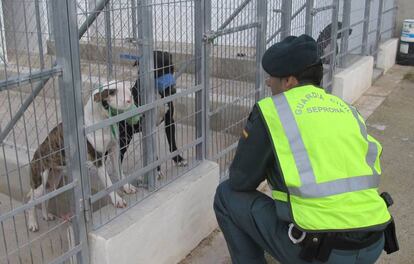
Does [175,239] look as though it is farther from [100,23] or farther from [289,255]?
[100,23]

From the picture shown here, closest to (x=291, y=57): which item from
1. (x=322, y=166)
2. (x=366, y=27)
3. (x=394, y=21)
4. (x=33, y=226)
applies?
(x=322, y=166)

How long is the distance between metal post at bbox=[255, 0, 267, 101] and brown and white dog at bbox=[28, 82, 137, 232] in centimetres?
159

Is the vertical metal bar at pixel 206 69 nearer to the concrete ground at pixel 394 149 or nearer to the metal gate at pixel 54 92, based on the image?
the concrete ground at pixel 394 149

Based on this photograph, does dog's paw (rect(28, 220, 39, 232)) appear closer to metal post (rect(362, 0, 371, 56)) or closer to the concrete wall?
metal post (rect(362, 0, 371, 56))

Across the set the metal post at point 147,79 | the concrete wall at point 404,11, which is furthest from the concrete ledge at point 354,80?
the metal post at point 147,79

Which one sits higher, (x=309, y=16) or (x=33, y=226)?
(x=309, y=16)

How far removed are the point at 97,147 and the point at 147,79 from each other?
51 centimetres

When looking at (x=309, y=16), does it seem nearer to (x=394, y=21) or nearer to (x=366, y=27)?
(x=366, y=27)

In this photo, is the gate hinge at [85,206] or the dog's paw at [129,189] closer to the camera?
the gate hinge at [85,206]

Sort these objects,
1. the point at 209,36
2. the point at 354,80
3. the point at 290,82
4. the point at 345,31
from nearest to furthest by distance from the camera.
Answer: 1. the point at 290,82
2. the point at 209,36
3. the point at 345,31
4. the point at 354,80

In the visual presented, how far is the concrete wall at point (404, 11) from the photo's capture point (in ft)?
32.2

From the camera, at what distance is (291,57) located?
2.34 m

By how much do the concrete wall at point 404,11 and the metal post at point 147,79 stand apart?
8.37 metres

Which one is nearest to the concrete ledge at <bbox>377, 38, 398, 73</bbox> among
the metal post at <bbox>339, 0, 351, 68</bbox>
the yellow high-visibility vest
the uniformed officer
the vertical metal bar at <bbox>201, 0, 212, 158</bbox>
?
the metal post at <bbox>339, 0, 351, 68</bbox>
